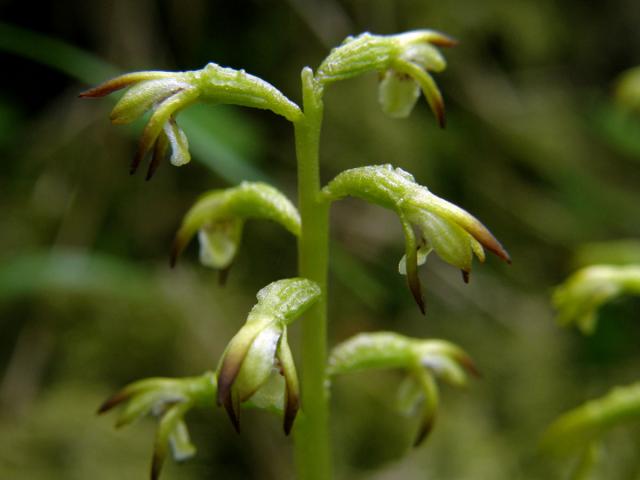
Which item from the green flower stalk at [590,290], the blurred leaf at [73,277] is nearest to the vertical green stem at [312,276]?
the green flower stalk at [590,290]

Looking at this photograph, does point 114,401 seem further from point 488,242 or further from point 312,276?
point 488,242

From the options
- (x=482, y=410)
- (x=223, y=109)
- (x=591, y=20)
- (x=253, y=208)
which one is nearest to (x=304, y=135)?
(x=253, y=208)

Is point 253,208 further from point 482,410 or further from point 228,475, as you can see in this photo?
point 482,410

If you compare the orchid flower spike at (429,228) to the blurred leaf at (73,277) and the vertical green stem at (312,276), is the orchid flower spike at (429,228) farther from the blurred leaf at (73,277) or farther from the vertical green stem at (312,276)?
the blurred leaf at (73,277)

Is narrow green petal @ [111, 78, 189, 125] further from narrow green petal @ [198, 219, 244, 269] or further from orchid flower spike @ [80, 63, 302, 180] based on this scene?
narrow green petal @ [198, 219, 244, 269]

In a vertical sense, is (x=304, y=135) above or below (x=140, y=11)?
below

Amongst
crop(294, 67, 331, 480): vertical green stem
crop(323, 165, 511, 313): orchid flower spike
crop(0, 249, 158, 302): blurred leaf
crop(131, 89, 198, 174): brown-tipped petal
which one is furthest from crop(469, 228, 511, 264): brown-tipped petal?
crop(0, 249, 158, 302): blurred leaf
